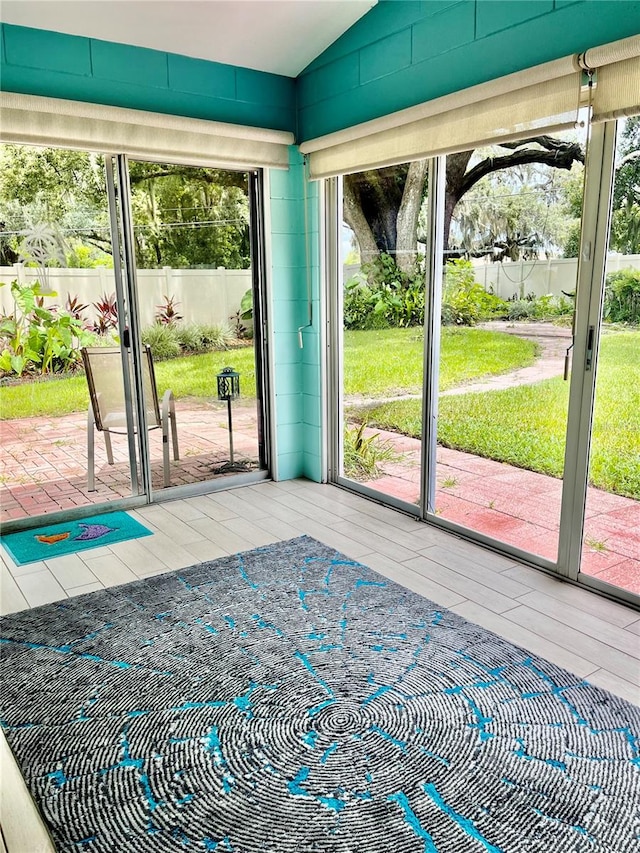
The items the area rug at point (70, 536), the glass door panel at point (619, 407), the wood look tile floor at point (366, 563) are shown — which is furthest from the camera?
the area rug at point (70, 536)

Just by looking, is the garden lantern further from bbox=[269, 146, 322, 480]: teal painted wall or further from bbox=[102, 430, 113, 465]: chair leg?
bbox=[102, 430, 113, 465]: chair leg

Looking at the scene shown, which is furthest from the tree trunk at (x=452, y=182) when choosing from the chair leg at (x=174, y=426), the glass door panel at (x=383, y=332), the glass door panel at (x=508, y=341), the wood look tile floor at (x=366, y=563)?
the chair leg at (x=174, y=426)

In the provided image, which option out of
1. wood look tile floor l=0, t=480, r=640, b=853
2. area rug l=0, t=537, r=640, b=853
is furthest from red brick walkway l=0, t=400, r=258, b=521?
area rug l=0, t=537, r=640, b=853

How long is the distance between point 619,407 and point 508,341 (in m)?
0.66

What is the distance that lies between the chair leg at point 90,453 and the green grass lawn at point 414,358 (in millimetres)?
1597

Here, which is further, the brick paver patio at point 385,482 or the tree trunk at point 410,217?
the tree trunk at point 410,217

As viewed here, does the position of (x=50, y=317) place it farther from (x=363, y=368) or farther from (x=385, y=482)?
(x=385, y=482)

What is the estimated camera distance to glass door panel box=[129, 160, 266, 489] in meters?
3.90

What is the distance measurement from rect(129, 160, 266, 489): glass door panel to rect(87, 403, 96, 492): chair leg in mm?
Answer: 344

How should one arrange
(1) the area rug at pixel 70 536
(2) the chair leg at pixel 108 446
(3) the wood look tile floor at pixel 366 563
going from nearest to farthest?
(3) the wood look tile floor at pixel 366 563 < (1) the area rug at pixel 70 536 < (2) the chair leg at pixel 108 446

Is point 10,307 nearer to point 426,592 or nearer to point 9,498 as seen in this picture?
point 9,498

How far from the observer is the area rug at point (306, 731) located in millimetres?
1642

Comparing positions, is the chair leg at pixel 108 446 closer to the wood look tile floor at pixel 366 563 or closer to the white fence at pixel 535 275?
the wood look tile floor at pixel 366 563

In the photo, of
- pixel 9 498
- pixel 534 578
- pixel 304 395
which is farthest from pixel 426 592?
pixel 9 498
